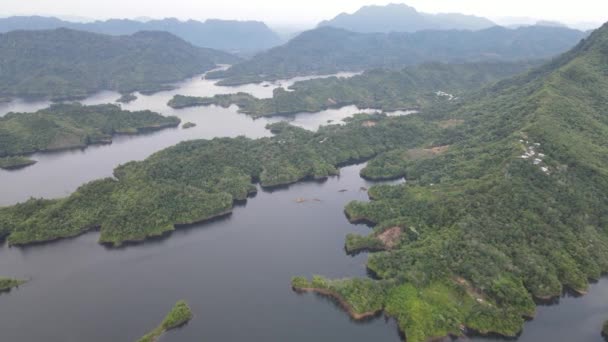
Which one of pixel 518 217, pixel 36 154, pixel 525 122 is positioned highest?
pixel 525 122

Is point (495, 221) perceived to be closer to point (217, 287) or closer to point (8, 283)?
point (217, 287)

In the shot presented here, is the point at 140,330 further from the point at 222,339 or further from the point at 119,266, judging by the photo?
the point at 119,266

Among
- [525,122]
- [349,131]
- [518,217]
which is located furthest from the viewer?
[349,131]

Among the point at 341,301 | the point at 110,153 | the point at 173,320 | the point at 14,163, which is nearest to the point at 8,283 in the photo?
the point at 173,320

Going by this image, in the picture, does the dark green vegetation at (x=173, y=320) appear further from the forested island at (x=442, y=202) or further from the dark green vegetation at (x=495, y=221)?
the forested island at (x=442, y=202)

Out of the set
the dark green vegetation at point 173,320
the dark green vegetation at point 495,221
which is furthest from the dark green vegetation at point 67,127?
the dark green vegetation at point 495,221

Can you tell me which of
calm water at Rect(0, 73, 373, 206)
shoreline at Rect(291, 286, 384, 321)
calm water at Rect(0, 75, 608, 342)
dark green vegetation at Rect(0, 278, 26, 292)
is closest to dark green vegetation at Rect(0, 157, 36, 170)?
calm water at Rect(0, 73, 373, 206)

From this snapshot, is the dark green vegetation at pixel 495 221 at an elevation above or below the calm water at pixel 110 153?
above

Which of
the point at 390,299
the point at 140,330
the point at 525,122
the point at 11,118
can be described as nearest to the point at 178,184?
the point at 140,330
